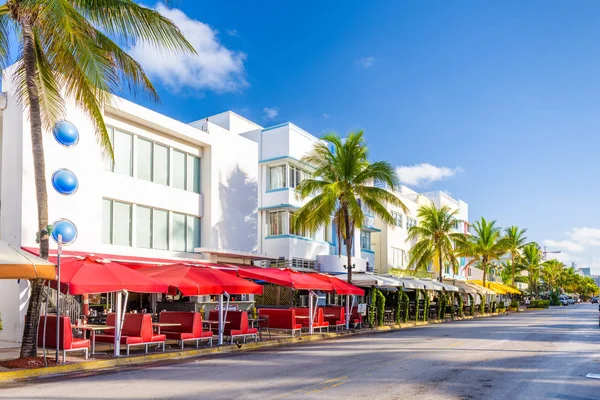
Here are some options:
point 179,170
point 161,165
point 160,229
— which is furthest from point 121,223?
point 179,170

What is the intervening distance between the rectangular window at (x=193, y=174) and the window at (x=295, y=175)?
696 centimetres

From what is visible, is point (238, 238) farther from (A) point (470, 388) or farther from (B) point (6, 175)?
(A) point (470, 388)

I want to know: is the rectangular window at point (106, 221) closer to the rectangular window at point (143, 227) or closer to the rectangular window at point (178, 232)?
the rectangular window at point (143, 227)

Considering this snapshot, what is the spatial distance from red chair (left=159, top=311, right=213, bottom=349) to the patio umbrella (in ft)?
7.12

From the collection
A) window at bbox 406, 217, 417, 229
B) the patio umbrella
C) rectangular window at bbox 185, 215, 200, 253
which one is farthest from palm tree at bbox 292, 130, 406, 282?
window at bbox 406, 217, 417, 229

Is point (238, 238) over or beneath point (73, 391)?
over

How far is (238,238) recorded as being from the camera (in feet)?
98.1

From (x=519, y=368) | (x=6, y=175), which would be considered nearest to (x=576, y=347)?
(x=519, y=368)

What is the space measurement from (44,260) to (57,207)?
23.4 feet

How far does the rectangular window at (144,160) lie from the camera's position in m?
25.0

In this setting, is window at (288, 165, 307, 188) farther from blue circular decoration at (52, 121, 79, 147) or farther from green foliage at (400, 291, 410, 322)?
blue circular decoration at (52, 121, 79, 147)

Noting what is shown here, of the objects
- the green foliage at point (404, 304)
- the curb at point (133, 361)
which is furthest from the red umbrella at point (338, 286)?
the green foliage at point (404, 304)

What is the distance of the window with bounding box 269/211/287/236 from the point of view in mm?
33812

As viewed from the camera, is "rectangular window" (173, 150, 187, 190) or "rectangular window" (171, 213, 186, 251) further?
"rectangular window" (173, 150, 187, 190)
